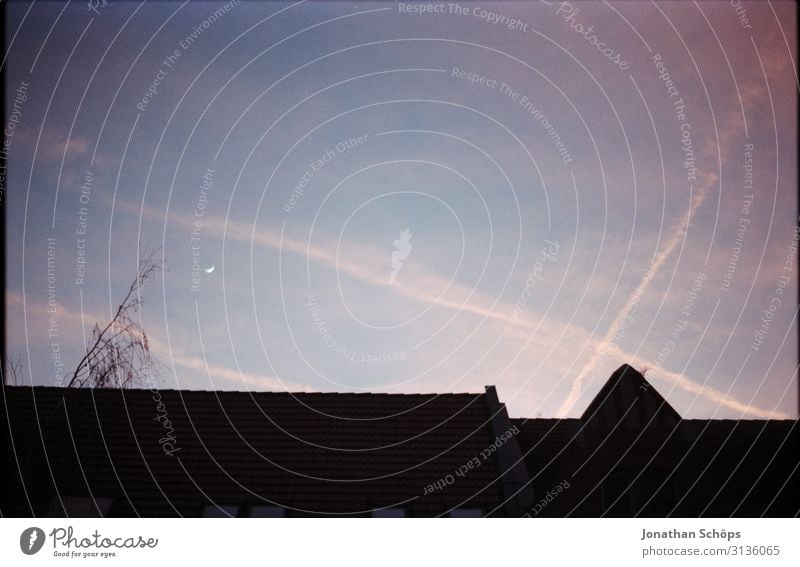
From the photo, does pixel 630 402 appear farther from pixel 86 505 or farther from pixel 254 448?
pixel 86 505

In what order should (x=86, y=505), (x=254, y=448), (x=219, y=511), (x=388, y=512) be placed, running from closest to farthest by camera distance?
(x=388, y=512), (x=86, y=505), (x=219, y=511), (x=254, y=448)

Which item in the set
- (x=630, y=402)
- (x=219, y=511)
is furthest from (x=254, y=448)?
(x=630, y=402)

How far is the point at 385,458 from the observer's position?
14.3 meters

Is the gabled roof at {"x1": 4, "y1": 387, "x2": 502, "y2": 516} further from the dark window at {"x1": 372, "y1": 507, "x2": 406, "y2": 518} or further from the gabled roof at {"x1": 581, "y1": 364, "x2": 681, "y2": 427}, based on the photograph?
the gabled roof at {"x1": 581, "y1": 364, "x2": 681, "y2": 427}

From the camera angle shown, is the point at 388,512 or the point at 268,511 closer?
the point at 388,512

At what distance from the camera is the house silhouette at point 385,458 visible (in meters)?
13.0

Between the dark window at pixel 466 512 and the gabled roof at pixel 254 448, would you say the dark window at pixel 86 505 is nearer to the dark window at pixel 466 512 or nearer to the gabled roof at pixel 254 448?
the gabled roof at pixel 254 448

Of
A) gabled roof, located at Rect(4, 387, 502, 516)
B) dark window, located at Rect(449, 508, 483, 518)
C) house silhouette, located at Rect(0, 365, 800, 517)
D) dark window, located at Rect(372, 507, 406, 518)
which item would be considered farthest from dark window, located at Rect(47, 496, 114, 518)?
dark window, located at Rect(449, 508, 483, 518)
